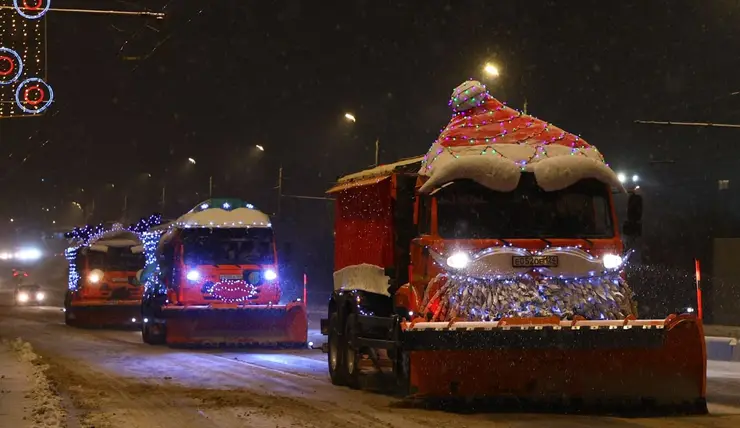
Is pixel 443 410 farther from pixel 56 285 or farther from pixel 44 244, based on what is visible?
pixel 44 244

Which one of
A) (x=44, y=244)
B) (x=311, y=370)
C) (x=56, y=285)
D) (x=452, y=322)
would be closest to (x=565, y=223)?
(x=452, y=322)

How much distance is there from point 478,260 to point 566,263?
107 cm

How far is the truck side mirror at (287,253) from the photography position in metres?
24.2

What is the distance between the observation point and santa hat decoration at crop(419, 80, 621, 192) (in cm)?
1244

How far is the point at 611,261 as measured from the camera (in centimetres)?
1241

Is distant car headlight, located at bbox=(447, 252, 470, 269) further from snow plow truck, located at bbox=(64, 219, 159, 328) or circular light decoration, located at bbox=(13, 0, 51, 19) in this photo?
snow plow truck, located at bbox=(64, 219, 159, 328)

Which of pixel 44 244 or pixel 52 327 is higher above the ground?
pixel 44 244

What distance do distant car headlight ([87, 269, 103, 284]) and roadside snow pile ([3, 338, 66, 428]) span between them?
13.5 m

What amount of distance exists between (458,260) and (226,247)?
12.5 meters

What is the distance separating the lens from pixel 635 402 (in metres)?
11.8

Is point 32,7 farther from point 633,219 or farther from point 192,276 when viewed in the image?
point 633,219

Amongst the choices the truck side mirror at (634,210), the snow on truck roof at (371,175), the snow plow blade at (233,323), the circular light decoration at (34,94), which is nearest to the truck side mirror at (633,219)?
the truck side mirror at (634,210)

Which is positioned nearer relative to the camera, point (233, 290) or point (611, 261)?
point (611, 261)

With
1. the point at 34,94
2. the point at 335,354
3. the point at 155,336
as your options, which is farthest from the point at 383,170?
the point at 155,336
